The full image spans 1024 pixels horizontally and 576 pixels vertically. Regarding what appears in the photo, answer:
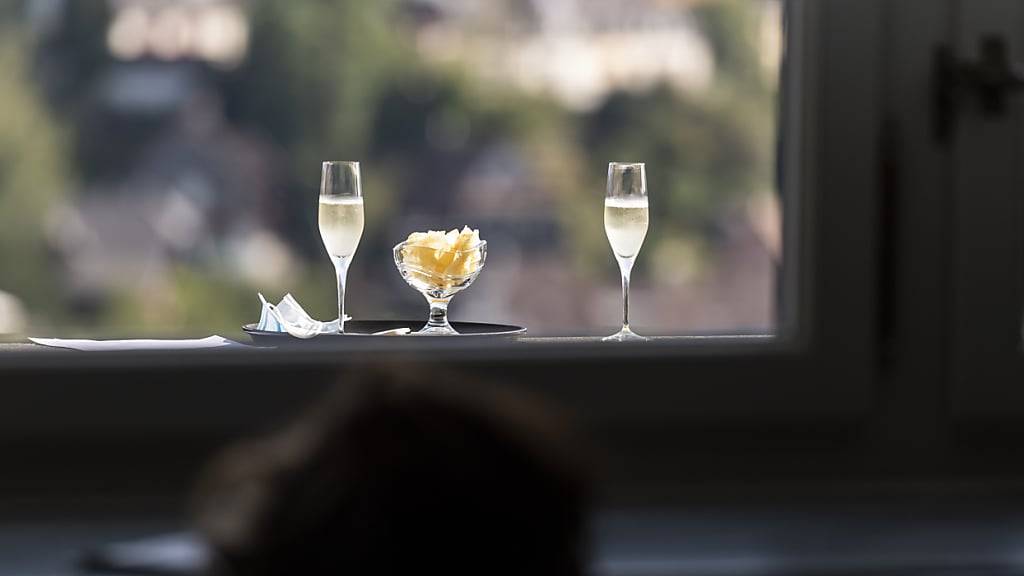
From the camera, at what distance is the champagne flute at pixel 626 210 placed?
3.93 ft

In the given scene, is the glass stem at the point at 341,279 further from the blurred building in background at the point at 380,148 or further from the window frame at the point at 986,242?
the blurred building in background at the point at 380,148

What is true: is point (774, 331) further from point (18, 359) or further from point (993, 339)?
point (18, 359)

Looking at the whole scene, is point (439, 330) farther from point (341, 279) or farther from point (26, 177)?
point (26, 177)

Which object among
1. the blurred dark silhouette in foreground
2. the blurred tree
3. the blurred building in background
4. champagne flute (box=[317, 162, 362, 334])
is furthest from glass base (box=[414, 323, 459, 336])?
the blurred tree

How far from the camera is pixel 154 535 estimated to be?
84 cm

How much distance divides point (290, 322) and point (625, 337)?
0.80ft

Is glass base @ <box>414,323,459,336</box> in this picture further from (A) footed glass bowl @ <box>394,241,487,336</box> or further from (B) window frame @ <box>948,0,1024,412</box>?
(B) window frame @ <box>948,0,1024,412</box>

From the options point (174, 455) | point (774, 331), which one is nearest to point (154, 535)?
point (174, 455)

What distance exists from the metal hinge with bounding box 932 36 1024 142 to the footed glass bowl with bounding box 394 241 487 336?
0.37 m

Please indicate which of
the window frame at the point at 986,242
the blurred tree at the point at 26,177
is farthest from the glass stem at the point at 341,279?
the blurred tree at the point at 26,177

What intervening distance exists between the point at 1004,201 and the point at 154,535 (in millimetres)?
593

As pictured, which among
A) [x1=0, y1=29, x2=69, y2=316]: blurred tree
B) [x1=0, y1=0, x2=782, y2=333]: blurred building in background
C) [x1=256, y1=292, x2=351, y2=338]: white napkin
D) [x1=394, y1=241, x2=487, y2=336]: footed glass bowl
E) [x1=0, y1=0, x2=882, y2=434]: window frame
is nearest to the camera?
[x1=0, y1=0, x2=882, y2=434]: window frame

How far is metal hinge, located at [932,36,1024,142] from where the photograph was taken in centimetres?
99

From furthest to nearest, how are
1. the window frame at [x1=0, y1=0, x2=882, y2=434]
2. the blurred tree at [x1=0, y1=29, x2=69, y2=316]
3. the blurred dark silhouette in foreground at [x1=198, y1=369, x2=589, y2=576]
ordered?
the blurred tree at [x1=0, y1=29, x2=69, y2=316], the window frame at [x1=0, y1=0, x2=882, y2=434], the blurred dark silhouette in foreground at [x1=198, y1=369, x2=589, y2=576]
